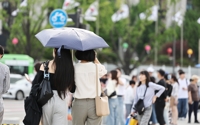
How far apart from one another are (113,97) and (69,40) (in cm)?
669

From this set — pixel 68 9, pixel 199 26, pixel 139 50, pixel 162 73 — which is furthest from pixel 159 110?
pixel 139 50

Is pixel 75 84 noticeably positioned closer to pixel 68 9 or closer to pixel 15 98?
pixel 15 98

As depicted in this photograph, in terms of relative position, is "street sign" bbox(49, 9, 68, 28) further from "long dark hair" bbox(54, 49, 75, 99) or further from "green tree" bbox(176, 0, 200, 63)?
"green tree" bbox(176, 0, 200, 63)

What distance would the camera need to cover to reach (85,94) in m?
8.62

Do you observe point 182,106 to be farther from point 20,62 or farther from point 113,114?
point 20,62

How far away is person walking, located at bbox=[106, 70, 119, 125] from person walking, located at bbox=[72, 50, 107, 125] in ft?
20.5

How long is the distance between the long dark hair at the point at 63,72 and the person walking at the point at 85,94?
0.22 m

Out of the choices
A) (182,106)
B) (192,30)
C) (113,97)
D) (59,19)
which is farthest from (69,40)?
(192,30)

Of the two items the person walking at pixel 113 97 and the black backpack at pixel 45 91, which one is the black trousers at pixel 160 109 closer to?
the person walking at pixel 113 97

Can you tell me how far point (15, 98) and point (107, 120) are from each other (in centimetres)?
1791

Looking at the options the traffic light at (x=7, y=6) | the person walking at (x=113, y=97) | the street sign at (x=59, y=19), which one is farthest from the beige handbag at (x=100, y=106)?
the traffic light at (x=7, y=6)

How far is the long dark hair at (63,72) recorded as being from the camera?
8195 millimetres

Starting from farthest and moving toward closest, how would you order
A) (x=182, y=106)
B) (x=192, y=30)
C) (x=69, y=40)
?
(x=192, y=30) → (x=182, y=106) → (x=69, y=40)

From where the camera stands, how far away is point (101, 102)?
8.69 meters
